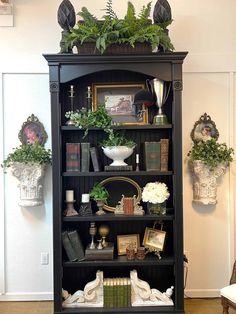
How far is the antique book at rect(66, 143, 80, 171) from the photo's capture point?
303cm

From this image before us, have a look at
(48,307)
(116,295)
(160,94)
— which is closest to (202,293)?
(116,295)

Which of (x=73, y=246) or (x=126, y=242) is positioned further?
(x=126, y=242)

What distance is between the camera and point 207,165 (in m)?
3.17

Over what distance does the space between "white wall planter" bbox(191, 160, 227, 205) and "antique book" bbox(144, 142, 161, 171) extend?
0.41 meters

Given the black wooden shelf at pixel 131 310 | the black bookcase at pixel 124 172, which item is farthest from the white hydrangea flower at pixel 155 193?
the black wooden shelf at pixel 131 310

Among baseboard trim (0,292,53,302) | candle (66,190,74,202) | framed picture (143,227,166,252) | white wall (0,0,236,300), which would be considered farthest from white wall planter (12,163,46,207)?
framed picture (143,227,166,252)

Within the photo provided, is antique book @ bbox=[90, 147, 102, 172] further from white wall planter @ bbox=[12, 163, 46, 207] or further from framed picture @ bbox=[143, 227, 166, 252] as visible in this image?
framed picture @ bbox=[143, 227, 166, 252]

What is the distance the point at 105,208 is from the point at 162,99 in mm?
1141

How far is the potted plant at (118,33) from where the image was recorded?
9.32 feet

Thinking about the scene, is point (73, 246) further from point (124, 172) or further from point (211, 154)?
point (211, 154)

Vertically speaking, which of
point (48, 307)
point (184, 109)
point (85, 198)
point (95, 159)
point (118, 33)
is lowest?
point (48, 307)

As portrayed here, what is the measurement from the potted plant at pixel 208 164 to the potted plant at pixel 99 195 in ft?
2.88

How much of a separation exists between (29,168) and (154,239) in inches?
52.1

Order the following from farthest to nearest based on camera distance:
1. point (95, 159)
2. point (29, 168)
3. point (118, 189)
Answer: point (118, 189), point (29, 168), point (95, 159)
